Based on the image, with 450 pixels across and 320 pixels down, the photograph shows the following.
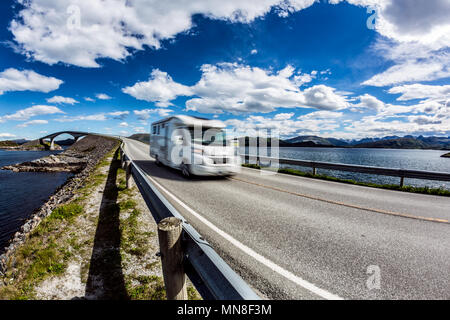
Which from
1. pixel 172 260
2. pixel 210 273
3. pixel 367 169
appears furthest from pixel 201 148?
pixel 367 169

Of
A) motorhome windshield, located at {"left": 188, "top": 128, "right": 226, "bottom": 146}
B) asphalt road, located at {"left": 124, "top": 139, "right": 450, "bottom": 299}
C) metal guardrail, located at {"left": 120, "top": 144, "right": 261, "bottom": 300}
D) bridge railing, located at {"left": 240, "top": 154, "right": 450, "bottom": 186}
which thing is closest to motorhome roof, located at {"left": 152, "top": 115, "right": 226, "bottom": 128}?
motorhome windshield, located at {"left": 188, "top": 128, "right": 226, "bottom": 146}

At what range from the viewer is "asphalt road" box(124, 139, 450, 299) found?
268 centimetres

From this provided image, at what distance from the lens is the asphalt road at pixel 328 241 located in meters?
2.68

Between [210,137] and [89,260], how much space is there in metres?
6.83

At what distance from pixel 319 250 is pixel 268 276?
1.26m

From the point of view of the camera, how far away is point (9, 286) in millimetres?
2604

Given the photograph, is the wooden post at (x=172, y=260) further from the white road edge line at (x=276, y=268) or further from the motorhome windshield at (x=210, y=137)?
the motorhome windshield at (x=210, y=137)

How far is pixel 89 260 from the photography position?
3.14 metres

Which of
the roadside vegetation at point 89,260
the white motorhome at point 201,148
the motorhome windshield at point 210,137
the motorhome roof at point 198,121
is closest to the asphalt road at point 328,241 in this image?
the roadside vegetation at point 89,260

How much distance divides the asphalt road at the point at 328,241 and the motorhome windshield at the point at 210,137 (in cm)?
274

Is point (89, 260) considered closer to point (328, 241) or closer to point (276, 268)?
point (276, 268)

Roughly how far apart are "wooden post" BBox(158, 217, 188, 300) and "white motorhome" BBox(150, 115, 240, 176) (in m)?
6.73
